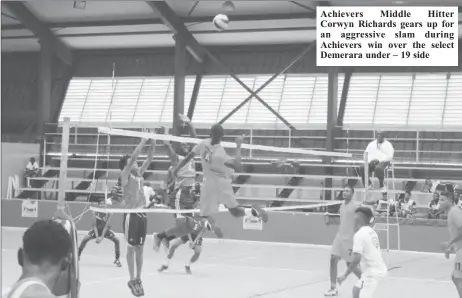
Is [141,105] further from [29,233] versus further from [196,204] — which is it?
[29,233]

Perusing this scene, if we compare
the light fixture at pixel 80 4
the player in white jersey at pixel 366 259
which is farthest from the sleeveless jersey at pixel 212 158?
the light fixture at pixel 80 4

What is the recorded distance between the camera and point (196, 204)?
52.0ft

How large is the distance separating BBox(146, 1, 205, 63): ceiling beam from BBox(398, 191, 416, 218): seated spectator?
33.8ft

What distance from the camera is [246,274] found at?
15562mm

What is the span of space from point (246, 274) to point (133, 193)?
4.57 metres

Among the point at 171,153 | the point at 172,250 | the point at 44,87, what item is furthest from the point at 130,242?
the point at 44,87

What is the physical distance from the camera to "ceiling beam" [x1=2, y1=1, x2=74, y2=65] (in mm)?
28703

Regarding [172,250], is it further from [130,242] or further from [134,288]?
[134,288]

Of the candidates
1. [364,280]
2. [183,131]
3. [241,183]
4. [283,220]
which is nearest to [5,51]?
[183,131]

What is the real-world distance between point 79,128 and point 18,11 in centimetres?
566

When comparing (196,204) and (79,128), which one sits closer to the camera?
Result: (196,204)

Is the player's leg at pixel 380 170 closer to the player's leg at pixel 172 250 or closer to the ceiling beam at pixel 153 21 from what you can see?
the player's leg at pixel 172 250

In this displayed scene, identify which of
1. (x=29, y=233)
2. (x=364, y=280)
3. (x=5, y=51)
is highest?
(x=5, y=51)

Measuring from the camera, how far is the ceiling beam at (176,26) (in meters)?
26.8
